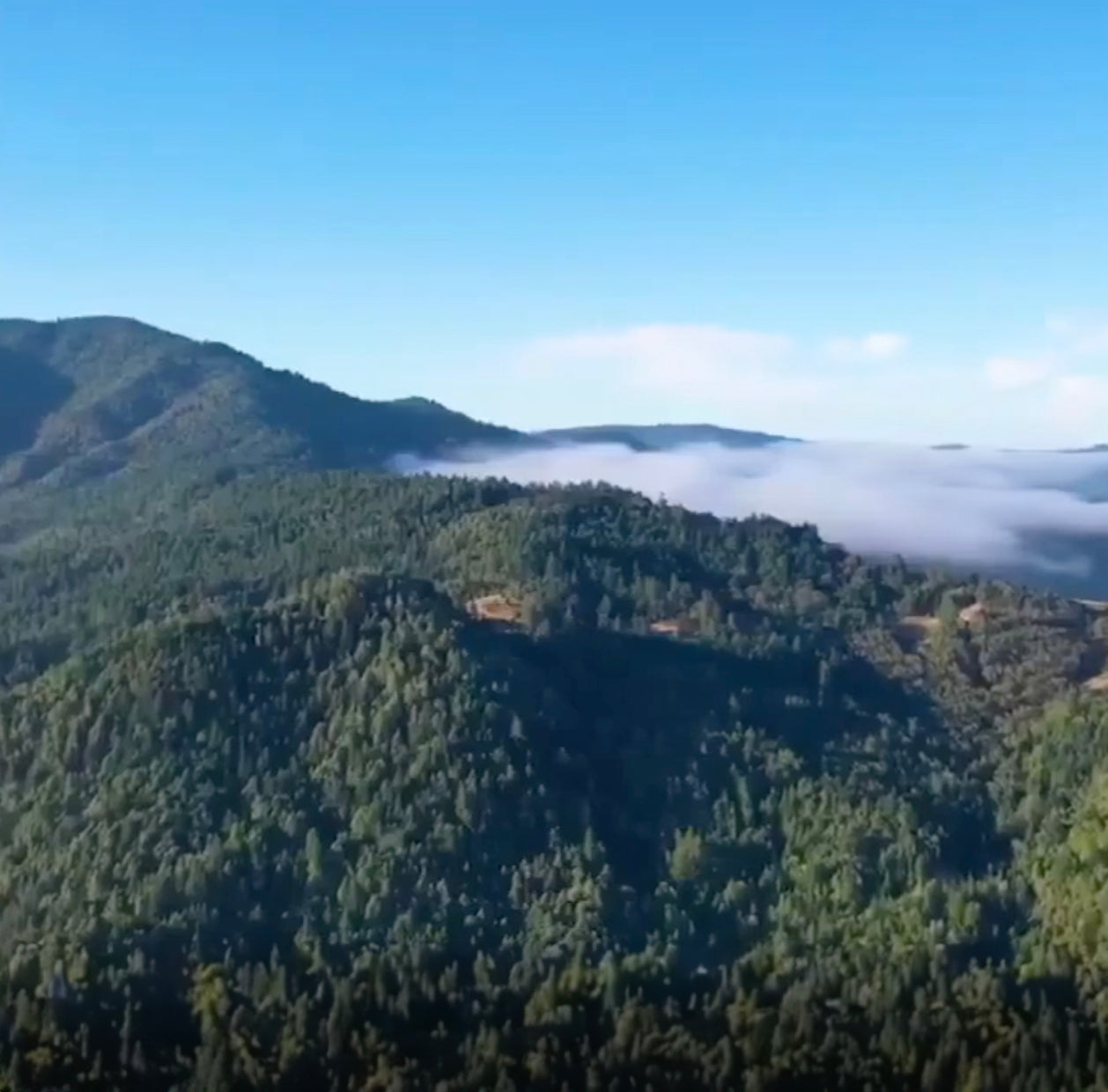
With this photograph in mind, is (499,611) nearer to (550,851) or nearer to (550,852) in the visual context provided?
(550,851)

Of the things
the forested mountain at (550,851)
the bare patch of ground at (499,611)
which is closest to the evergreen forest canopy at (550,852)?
the forested mountain at (550,851)

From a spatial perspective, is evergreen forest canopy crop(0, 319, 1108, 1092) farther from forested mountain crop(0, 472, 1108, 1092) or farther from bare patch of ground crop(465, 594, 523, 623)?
bare patch of ground crop(465, 594, 523, 623)

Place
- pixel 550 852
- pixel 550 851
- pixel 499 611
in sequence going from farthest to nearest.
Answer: pixel 499 611
pixel 550 851
pixel 550 852

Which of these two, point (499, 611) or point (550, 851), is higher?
point (499, 611)

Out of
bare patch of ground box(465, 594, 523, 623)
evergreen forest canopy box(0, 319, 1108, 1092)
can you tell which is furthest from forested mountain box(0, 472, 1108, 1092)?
bare patch of ground box(465, 594, 523, 623)

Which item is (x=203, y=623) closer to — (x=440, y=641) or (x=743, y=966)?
(x=440, y=641)

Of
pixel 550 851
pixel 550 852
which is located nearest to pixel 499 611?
pixel 550 851

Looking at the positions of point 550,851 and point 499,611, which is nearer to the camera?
point 550,851
